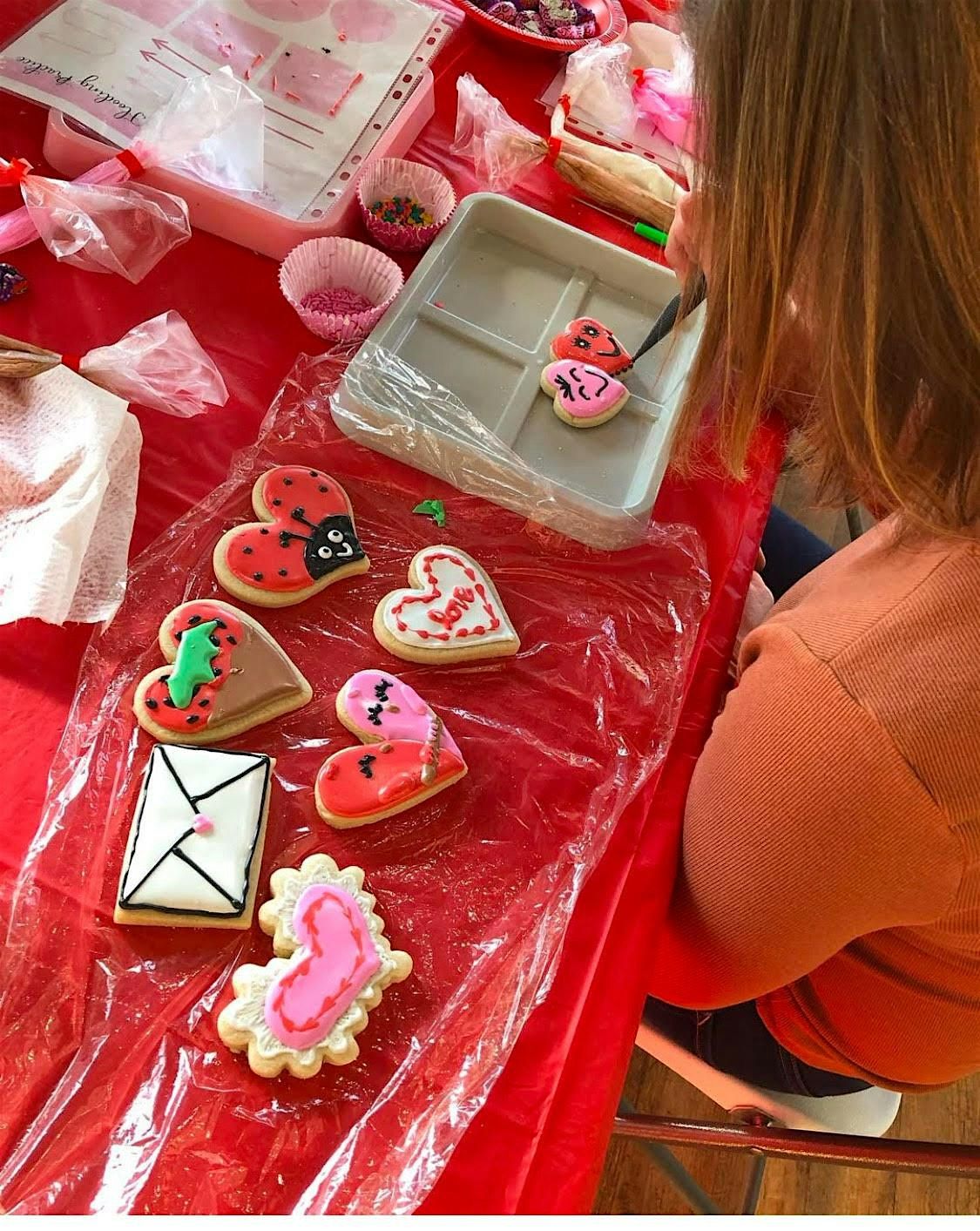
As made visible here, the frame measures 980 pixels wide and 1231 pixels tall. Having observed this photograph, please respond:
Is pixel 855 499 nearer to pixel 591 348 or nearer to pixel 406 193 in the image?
pixel 591 348

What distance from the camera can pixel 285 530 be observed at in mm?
772

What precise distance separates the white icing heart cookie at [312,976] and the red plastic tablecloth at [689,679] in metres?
0.10

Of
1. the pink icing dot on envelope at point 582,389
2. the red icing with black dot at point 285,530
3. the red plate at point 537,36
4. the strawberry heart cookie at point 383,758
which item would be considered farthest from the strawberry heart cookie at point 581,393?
the red plate at point 537,36

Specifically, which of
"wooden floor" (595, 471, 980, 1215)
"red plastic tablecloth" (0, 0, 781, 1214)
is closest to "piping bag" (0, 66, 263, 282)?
"red plastic tablecloth" (0, 0, 781, 1214)

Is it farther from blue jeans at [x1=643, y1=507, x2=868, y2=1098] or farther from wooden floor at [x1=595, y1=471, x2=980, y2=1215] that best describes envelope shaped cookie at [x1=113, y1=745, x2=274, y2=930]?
wooden floor at [x1=595, y1=471, x2=980, y2=1215]

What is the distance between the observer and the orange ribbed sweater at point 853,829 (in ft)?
1.77

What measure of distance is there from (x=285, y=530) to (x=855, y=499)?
44cm

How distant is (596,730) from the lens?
2.46 feet

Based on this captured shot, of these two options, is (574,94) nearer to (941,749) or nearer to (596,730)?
(596,730)

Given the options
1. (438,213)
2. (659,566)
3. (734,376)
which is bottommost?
(659,566)

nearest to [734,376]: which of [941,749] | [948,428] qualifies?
[948,428]

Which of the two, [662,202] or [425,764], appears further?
[662,202]

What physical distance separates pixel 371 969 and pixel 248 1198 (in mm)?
141

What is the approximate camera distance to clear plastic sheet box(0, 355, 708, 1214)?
0.55 metres
